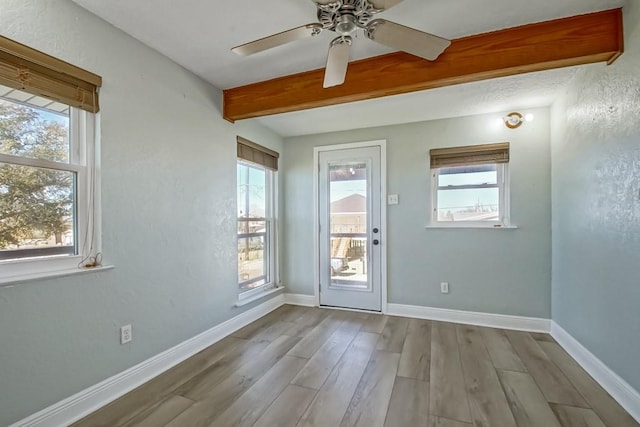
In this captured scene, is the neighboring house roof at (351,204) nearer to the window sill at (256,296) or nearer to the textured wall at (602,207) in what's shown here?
the window sill at (256,296)

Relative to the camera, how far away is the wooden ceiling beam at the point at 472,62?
1826mm

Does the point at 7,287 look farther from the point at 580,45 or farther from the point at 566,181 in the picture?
the point at 566,181

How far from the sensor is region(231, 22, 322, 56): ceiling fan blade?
1528 mm

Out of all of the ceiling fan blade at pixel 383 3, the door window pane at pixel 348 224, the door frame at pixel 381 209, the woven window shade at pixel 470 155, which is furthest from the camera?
the door window pane at pixel 348 224

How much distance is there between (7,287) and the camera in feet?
4.83

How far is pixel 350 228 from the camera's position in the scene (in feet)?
12.6

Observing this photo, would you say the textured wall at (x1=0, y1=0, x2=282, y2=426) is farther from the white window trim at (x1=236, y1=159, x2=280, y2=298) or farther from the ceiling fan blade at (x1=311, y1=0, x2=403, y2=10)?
the ceiling fan blade at (x1=311, y1=0, x2=403, y2=10)

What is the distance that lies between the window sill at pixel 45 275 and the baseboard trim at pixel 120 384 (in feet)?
2.32

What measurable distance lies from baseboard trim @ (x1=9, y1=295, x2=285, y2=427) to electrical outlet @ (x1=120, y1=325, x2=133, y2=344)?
206 mm

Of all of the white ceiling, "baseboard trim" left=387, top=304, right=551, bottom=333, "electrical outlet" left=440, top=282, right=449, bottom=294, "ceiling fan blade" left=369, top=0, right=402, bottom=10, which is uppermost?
the white ceiling

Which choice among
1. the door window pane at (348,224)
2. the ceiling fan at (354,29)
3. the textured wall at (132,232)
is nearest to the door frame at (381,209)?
the door window pane at (348,224)

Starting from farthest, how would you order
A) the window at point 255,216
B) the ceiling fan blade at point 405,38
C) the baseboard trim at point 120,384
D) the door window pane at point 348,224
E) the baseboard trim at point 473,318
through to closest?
1. the door window pane at point 348,224
2. the window at point 255,216
3. the baseboard trim at point 473,318
4. the baseboard trim at point 120,384
5. the ceiling fan blade at point 405,38

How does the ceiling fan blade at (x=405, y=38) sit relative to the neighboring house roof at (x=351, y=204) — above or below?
above

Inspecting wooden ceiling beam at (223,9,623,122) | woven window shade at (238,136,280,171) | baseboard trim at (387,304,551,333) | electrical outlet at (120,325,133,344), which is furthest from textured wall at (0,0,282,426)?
baseboard trim at (387,304,551,333)
